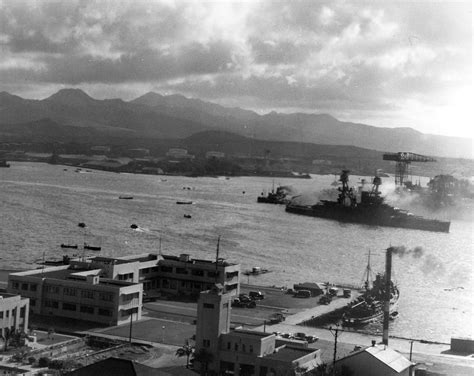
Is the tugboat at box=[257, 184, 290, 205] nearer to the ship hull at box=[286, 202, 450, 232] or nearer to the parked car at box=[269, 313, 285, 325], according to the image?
the ship hull at box=[286, 202, 450, 232]

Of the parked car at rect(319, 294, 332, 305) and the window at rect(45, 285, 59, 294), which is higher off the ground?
the window at rect(45, 285, 59, 294)

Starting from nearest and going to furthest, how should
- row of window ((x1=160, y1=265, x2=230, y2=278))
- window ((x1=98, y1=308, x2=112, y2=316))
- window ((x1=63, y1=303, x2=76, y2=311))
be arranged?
window ((x1=98, y1=308, x2=112, y2=316)) < window ((x1=63, y1=303, x2=76, y2=311)) < row of window ((x1=160, y1=265, x2=230, y2=278))

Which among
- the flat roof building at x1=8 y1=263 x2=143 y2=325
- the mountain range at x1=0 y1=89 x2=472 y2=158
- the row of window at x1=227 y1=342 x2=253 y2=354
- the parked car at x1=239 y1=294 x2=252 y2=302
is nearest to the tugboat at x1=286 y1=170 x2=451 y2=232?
the parked car at x1=239 y1=294 x2=252 y2=302

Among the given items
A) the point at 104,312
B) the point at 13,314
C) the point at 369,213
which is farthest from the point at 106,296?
the point at 369,213

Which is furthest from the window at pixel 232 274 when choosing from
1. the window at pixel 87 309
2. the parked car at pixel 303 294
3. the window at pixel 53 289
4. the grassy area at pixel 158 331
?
the window at pixel 53 289

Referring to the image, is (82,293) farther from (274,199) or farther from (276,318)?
(274,199)

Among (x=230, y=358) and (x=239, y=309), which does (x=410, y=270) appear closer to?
(x=239, y=309)

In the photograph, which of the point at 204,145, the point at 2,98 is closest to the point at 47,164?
the point at 204,145
